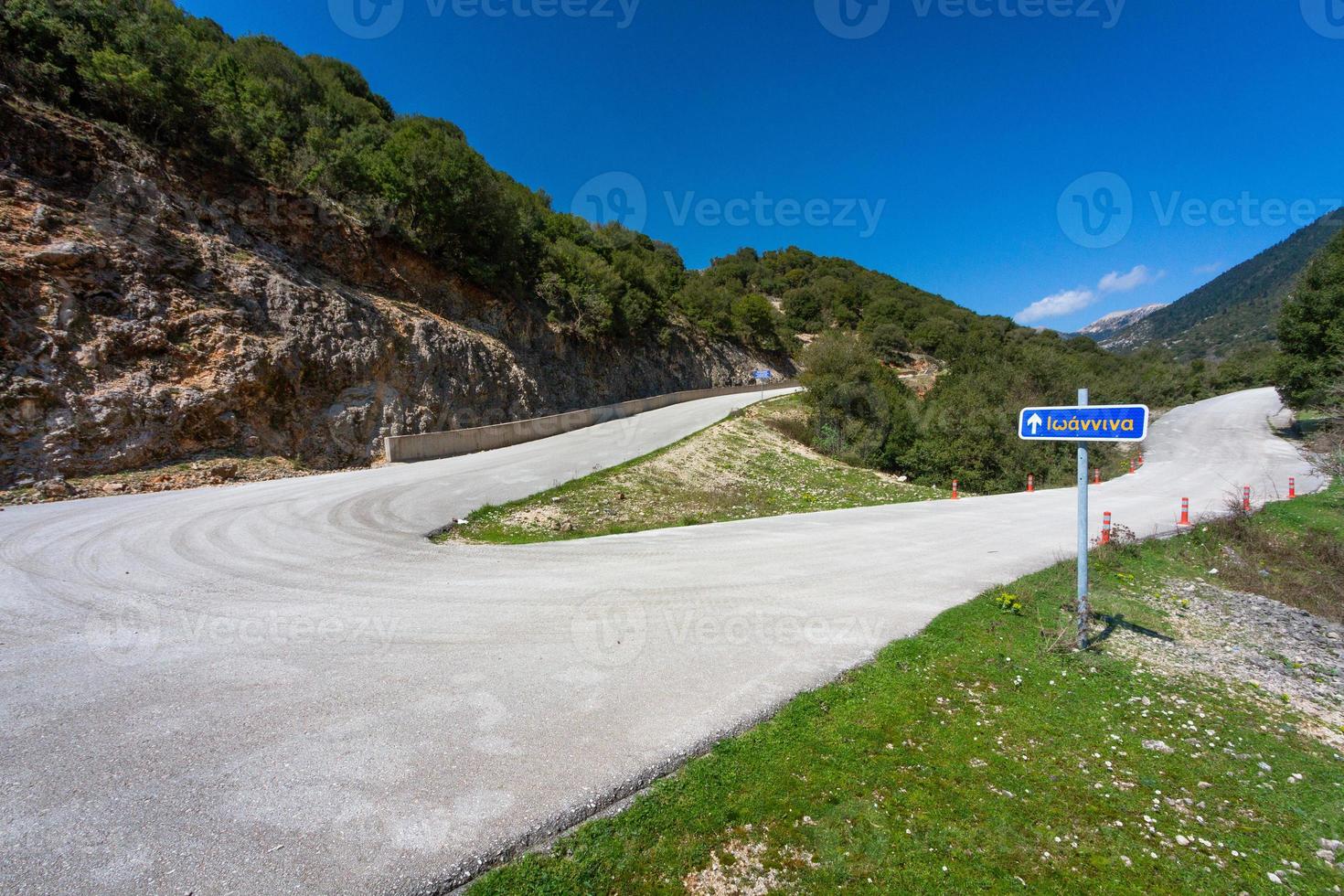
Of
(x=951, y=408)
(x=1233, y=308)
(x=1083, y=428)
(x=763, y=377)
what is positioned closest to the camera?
(x=1083, y=428)

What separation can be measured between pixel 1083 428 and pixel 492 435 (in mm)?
20031

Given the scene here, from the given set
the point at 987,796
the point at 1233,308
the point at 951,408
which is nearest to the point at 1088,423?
the point at 987,796

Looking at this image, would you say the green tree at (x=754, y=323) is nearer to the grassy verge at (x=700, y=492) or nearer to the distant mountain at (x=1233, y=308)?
the grassy verge at (x=700, y=492)

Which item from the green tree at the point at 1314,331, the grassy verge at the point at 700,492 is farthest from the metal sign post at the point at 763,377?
the green tree at the point at 1314,331

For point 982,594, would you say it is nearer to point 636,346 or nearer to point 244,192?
point 244,192

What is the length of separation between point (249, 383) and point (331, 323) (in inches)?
147

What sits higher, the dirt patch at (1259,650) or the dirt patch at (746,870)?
the dirt patch at (746,870)

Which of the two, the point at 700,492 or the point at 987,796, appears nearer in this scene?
the point at 987,796

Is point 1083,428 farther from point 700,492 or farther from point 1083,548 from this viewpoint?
point 700,492

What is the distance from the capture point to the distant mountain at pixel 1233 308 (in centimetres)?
10856

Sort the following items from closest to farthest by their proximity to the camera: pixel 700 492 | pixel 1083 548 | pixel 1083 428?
pixel 1083 428 → pixel 1083 548 → pixel 700 492

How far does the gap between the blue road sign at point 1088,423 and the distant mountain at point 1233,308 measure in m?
128

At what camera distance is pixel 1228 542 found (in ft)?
37.6

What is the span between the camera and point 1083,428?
16.3 ft
